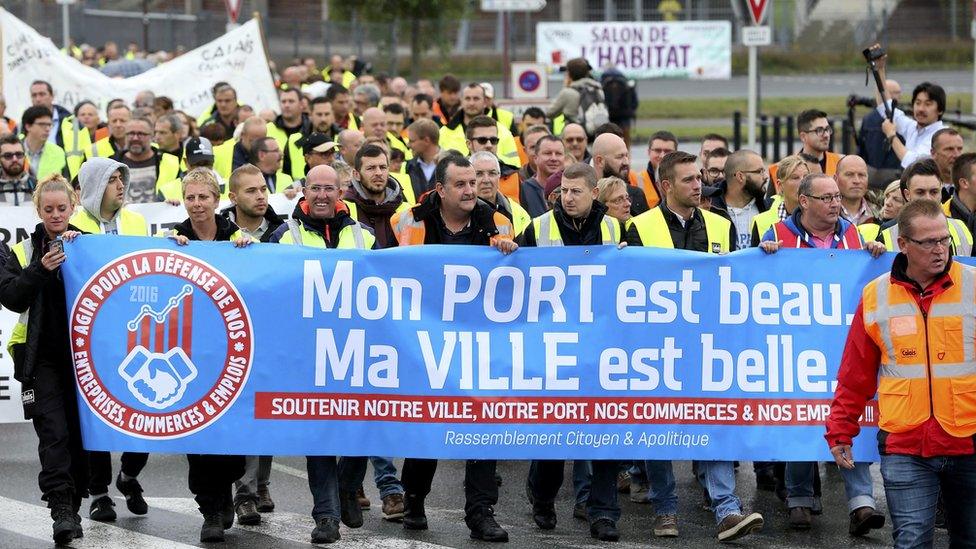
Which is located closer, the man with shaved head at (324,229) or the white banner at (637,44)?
the man with shaved head at (324,229)

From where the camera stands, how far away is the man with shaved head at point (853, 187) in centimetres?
973

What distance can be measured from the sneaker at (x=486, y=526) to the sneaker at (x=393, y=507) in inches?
22.1

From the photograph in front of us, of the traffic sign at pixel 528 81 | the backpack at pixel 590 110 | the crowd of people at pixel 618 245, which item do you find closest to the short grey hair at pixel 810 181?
the crowd of people at pixel 618 245

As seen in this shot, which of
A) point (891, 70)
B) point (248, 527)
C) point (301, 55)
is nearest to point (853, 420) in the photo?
point (248, 527)

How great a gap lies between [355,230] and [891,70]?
33.5 metres

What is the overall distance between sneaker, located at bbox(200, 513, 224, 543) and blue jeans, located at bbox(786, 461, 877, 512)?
2908 millimetres

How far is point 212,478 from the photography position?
337 inches

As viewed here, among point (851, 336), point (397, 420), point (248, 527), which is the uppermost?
point (851, 336)

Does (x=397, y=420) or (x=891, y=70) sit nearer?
(x=397, y=420)

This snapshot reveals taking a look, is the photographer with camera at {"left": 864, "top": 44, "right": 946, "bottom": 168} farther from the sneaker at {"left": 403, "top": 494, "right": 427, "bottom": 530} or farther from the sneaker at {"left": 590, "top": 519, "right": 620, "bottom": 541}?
the sneaker at {"left": 403, "top": 494, "right": 427, "bottom": 530}

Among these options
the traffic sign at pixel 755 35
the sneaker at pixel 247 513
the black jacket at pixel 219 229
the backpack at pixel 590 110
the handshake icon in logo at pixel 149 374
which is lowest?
the sneaker at pixel 247 513

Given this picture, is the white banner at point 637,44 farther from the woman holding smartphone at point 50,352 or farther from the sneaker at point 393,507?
the woman holding smartphone at point 50,352

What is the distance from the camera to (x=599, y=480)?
859 cm

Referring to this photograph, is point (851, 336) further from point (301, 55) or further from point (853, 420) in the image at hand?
point (301, 55)
